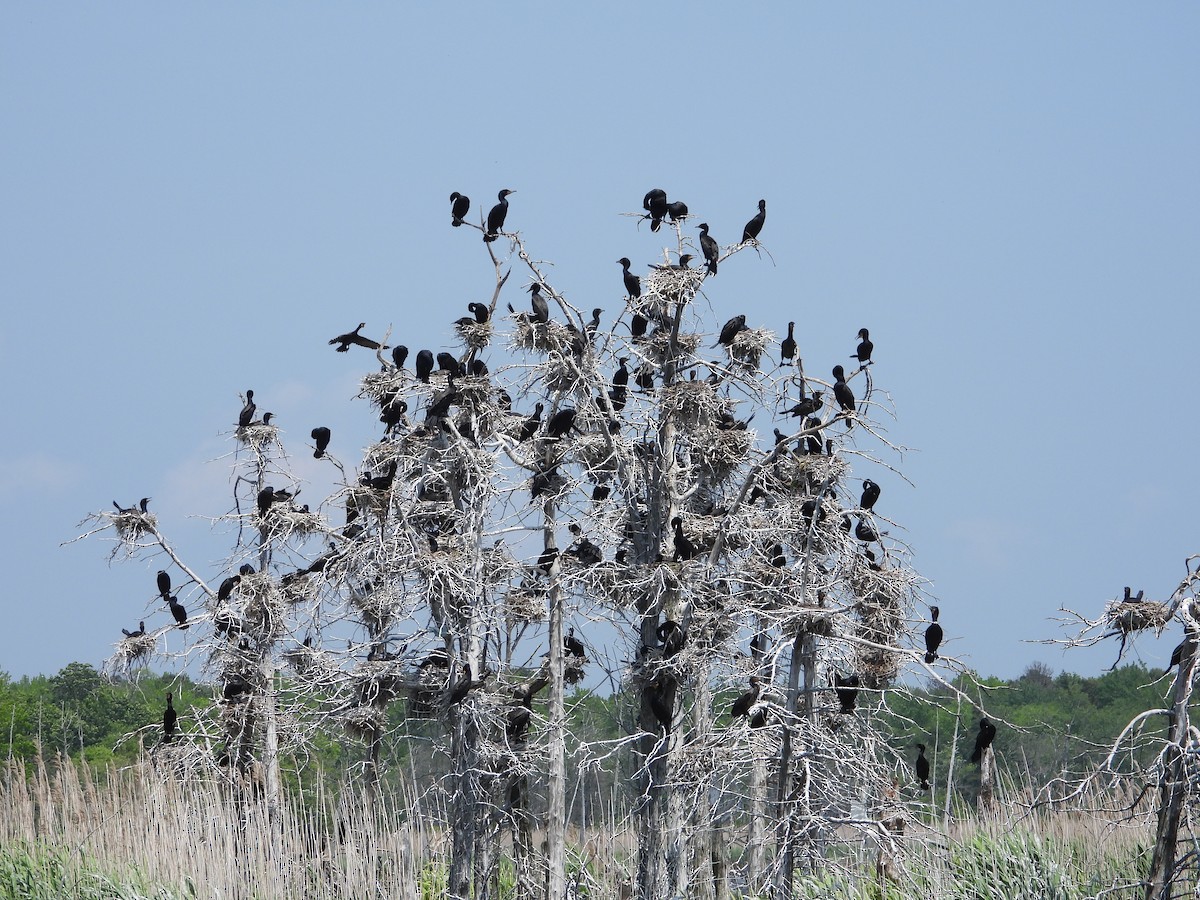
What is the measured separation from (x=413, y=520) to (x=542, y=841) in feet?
10.5

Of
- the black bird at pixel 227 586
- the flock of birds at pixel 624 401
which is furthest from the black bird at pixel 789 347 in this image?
the black bird at pixel 227 586

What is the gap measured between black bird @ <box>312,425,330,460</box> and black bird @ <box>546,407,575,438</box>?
94.2 inches

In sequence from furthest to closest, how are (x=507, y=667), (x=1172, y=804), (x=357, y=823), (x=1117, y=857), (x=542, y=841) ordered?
1. (x=542, y=841)
2. (x=507, y=667)
3. (x=357, y=823)
4. (x=1117, y=857)
5. (x=1172, y=804)

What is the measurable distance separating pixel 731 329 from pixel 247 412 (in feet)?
16.3

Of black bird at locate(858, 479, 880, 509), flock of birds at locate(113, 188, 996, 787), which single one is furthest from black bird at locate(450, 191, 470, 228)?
black bird at locate(858, 479, 880, 509)

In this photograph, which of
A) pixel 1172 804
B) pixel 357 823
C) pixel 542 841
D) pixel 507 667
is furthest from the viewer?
pixel 542 841

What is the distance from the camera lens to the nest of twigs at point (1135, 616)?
24.1ft

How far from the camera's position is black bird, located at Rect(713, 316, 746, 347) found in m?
11.3

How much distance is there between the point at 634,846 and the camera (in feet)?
39.6

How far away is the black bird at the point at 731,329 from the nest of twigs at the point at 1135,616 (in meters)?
4.53

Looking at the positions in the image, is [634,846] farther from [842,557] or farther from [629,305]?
[629,305]

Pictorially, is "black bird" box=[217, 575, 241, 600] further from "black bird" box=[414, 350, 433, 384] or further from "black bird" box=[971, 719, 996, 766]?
"black bird" box=[971, 719, 996, 766]

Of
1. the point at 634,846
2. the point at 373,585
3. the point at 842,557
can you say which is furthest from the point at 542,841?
the point at 842,557

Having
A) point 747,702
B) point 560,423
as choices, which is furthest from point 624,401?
point 747,702
